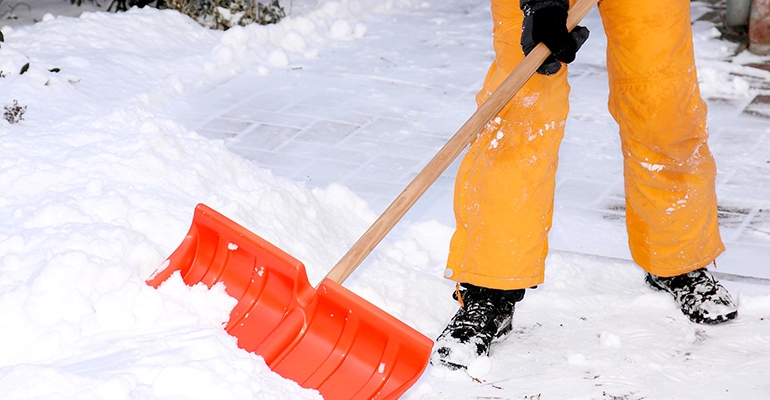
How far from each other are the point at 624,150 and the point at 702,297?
48cm

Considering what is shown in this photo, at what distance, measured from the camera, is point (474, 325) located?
8.09 feet

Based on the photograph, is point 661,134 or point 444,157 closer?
point 444,157

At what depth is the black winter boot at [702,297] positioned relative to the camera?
262 centimetres

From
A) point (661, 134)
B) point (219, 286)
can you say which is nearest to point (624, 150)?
point (661, 134)

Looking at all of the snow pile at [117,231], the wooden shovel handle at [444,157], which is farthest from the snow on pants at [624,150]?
the snow pile at [117,231]

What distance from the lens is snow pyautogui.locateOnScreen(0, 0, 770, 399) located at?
7.27ft

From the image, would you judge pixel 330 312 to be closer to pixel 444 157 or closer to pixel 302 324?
pixel 302 324

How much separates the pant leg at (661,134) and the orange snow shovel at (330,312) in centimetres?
22

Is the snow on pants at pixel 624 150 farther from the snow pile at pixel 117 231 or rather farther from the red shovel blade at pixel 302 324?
the snow pile at pixel 117 231

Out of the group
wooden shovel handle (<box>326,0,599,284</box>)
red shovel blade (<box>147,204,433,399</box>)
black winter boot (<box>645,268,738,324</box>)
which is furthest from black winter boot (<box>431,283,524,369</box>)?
black winter boot (<box>645,268,738,324</box>)

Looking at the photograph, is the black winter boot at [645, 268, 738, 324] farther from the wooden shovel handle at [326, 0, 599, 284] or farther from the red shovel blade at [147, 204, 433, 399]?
the red shovel blade at [147, 204, 433, 399]

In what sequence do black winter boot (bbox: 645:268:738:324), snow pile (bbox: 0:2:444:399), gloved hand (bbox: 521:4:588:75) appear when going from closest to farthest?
snow pile (bbox: 0:2:444:399), gloved hand (bbox: 521:4:588:75), black winter boot (bbox: 645:268:738:324)

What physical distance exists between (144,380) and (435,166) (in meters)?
0.85

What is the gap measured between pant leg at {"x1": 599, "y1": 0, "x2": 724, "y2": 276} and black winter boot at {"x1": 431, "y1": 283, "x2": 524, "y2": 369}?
480 millimetres
